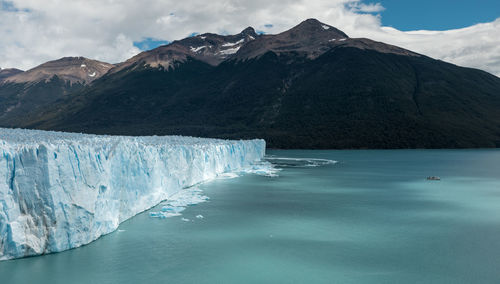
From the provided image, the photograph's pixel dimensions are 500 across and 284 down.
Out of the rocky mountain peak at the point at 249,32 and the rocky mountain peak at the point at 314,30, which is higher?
the rocky mountain peak at the point at 249,32

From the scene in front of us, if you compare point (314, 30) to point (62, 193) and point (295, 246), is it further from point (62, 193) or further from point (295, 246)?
point (62, 193)

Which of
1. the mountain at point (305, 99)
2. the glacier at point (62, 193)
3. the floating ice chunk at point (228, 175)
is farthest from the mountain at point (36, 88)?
the glacier at point (62, 193)

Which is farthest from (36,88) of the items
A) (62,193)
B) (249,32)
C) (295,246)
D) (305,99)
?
(295,246)

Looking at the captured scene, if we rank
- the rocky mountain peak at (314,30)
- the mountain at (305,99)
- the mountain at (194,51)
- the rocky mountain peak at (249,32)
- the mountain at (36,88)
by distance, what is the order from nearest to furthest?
1. the mountain at (305,99)
2. the rocky mountain peak at (314,30)
3. the mountain at (194,51)
4. the mountain at (36,88)
5. the rocky mountain peak at (249,32)

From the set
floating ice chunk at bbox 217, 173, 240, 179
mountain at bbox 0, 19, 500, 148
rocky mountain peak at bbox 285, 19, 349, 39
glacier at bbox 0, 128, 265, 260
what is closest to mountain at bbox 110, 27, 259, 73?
mountain at bbox 0, 19, 500, 148

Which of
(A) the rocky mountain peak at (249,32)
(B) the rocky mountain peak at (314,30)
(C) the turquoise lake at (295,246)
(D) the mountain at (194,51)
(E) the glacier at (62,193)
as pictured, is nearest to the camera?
(C) the turquoise lake at (295,246)

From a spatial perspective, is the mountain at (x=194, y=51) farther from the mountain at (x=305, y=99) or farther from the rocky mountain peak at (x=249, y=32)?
the mountain at (x=305, y=99)

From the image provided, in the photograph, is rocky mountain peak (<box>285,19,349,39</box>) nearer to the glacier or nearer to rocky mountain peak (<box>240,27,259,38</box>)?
rocky mountain peak (<box>240,27,259,38</box>)

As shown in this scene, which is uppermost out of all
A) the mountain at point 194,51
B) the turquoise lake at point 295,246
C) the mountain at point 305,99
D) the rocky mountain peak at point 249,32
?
the rocky mountain peak at point 249,32
